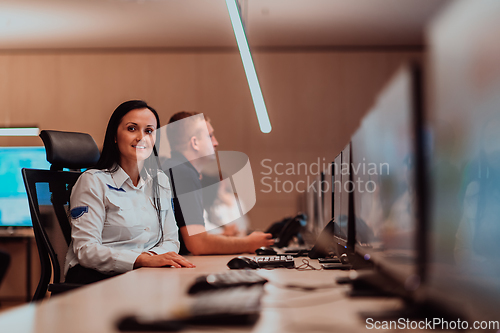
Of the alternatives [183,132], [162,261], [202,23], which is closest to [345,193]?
[162,261]

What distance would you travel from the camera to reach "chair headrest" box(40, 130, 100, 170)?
1.67 m

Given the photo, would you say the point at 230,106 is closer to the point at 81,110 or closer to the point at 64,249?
the point at 81,110

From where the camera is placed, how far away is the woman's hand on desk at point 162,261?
4.63 ft

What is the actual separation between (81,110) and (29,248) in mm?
1767

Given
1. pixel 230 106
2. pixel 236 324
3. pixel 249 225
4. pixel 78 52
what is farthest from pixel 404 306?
pixel 78 52

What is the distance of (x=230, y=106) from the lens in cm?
487

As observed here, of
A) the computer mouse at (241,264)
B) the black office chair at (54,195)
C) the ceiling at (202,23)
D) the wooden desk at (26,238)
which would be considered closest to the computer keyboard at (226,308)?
the computer mouse at (241,264)

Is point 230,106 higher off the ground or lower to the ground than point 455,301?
higher

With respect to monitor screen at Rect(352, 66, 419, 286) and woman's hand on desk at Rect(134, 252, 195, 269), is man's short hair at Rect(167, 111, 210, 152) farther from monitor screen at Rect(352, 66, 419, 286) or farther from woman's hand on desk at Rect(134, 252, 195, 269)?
monitor screen at Rect(352, 66, 419, 286)

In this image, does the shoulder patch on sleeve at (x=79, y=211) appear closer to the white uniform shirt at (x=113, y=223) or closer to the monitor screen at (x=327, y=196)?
the white uniform shirt at (x=113, y=223)

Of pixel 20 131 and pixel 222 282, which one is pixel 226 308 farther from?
pixel 20 131

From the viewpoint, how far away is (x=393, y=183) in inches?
31.0

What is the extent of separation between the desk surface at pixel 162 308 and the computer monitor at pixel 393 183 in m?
0.11

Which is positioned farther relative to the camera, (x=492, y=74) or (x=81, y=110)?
(x=81, y=110)
